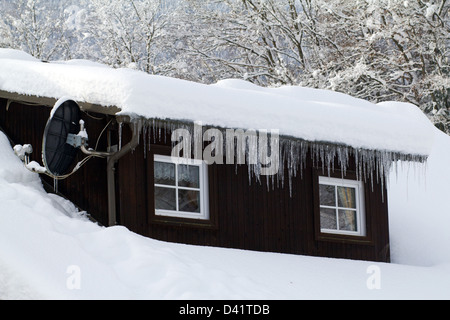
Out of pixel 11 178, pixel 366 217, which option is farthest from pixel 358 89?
pixel 11 178

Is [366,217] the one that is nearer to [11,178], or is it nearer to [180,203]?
[180,203]

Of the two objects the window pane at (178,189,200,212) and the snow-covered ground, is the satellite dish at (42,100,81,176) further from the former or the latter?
the window pane at (178,189,200,212)

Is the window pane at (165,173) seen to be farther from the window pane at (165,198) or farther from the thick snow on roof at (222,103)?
the thick snow on roof at (222,103)

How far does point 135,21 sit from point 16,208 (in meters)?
15.3

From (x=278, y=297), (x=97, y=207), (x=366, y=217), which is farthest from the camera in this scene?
(x=366, y=217)

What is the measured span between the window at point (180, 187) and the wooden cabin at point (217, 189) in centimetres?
1

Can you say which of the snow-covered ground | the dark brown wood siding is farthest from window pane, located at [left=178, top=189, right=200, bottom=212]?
the snow-covered ground

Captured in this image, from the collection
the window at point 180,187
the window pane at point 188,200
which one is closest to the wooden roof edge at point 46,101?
the window at point 180,187

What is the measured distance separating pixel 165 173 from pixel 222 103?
1.14 meters

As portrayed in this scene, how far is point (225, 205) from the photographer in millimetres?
11344

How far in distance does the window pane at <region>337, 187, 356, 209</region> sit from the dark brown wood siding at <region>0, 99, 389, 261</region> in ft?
0.64

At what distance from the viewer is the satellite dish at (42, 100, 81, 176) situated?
32.8 ft

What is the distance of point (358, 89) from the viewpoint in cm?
2252

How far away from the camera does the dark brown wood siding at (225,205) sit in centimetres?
1064
